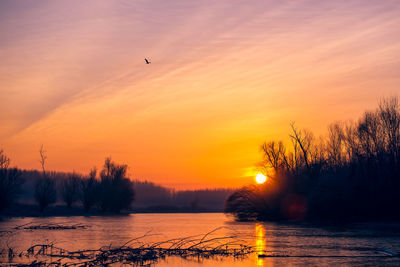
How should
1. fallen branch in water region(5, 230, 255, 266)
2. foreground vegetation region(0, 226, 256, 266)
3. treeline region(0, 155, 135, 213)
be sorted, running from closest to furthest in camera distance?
foreground vegetation region(0, 226, 256, 266) → fallen branch in water region(5, 230, 255, 266) → treeline region(0, 155, 135, 213)

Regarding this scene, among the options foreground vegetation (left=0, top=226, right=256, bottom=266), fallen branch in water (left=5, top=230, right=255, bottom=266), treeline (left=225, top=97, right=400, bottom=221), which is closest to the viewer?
foreground vegetation (left=0, top=226, right=256, bottom=266)

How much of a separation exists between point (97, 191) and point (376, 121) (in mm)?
64483

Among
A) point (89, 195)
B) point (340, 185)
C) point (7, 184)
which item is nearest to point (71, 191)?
point (89, 195)

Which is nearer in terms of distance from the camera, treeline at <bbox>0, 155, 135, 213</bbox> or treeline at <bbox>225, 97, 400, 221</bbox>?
treeline at <bbox>225, 97, 400, 221</bbox>

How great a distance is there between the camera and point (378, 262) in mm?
19031

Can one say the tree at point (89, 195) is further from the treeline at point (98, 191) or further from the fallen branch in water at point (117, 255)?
the fallen branch in water at point (117, 255)

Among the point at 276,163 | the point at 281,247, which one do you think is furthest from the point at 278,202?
the point at 281,247

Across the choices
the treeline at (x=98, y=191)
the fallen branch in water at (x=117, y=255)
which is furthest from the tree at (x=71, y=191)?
the fallen branch in water at (x=117, y=255)

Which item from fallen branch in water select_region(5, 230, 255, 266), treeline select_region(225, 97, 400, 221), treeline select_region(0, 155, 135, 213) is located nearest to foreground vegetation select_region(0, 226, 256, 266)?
fallen branch in water select_region(5, 230, 255, 266)

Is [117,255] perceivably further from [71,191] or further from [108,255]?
[71,191]

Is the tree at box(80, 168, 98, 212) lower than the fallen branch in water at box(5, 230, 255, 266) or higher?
higher

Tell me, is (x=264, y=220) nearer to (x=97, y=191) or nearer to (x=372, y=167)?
(x=372, y=167)

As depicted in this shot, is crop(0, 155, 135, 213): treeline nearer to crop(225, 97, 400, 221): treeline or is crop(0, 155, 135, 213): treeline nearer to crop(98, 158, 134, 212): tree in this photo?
crop(98, 158, 134, 212): tree

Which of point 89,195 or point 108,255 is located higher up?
point 89,195
